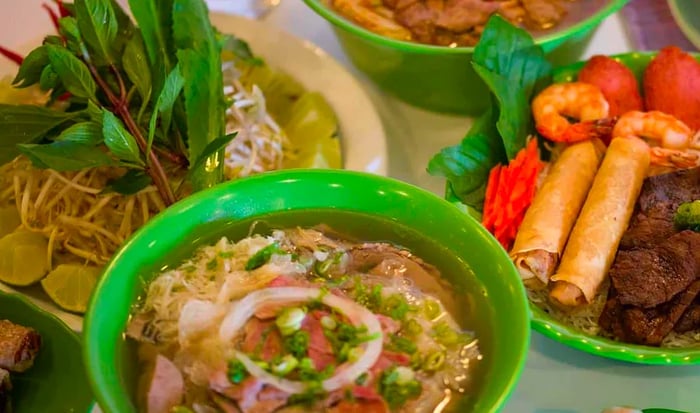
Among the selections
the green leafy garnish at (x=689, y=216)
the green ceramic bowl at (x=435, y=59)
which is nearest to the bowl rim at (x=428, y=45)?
the green ceramic bowl at (x=435, y=59)

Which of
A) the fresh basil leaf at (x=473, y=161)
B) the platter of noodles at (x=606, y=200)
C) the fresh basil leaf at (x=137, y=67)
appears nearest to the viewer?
the platter of noodles at (x=606, y=200)

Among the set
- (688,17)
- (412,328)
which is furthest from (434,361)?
(688,17)

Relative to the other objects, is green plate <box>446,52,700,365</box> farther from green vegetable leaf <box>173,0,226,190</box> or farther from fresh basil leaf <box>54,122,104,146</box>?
fresh basil leaf <box>54,122,104,146</box>

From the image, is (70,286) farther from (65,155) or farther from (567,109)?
Answer: (567,109)

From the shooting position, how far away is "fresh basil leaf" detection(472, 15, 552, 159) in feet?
5.56

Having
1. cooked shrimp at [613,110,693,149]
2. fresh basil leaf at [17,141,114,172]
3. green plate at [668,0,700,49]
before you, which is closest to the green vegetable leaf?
fresh basil leaf at [17,141,114,172]

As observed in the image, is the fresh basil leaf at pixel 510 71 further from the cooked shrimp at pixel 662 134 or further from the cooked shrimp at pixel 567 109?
the cooked shrimp at pixel 662 134

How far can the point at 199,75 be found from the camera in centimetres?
155

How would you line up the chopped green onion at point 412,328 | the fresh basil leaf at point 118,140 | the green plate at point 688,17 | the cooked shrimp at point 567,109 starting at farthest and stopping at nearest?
the green plate at point 688,17 < the cooked shrimp at point 567,109 < the fresh basil leaf at point 118,140 < the chopped green onion at point 412,328

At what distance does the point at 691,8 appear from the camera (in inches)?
83.7

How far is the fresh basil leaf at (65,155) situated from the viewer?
4.18ft

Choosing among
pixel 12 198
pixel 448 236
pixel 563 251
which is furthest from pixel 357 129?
pixel 12 198

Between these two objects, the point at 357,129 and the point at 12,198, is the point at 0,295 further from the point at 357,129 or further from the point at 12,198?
the point at 357,129

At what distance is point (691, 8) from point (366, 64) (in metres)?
1.00
